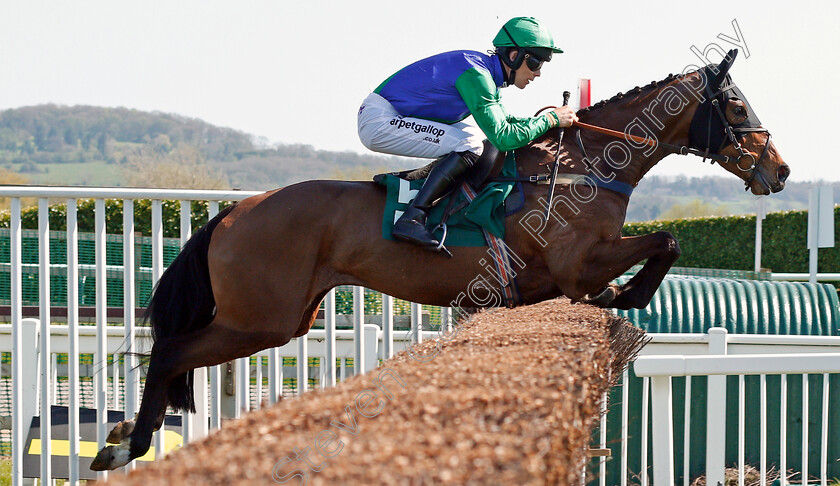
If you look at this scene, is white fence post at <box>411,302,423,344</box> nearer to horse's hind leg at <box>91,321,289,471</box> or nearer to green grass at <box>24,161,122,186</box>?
horse's hind leg at <box>91,321,289,471</box>

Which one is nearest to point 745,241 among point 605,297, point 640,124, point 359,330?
point 640,124

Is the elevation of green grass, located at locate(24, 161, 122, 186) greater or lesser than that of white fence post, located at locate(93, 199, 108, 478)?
greater

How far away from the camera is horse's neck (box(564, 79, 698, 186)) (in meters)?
3.93

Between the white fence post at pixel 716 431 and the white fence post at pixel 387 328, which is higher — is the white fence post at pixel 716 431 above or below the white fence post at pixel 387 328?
below

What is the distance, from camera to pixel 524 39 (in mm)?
3793

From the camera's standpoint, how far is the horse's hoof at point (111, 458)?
3.80 metres

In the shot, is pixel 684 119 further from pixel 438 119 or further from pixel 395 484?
pixel 395 484

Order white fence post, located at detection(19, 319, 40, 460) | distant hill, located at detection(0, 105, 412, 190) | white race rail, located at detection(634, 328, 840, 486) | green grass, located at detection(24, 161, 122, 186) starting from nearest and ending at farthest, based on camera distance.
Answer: white race rail, located at detection(634, 328, 840, 486) → white fence post, located at detection(19, 319, 40, 460) → green grass, located at detection(24, 161, 122, 186) → distant hill, located at detection(0, 105, 412, 190)

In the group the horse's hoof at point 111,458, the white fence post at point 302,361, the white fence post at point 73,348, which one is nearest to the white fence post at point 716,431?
the white fence post at point 302,361

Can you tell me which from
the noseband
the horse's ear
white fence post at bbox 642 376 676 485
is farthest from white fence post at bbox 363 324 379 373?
the horse's ear

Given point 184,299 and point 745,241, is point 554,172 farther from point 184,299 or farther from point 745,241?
point 745,241

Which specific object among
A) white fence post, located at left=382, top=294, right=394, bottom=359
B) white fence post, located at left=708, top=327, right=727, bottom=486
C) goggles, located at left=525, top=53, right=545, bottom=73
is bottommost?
white fence post, located at left=708, top=327, right=727, bottom=486

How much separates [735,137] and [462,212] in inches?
55.2

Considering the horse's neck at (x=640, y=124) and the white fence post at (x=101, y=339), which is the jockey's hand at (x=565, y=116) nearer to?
the horse's neck at (x=640, y=124)
